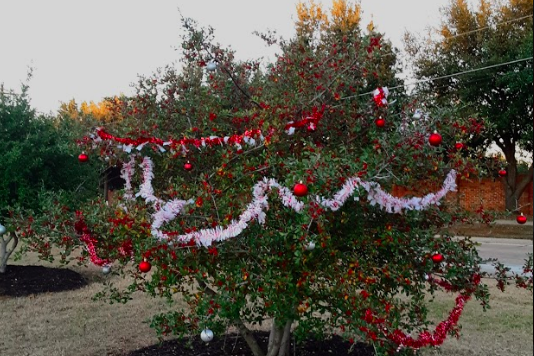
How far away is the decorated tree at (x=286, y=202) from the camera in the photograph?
2865 mm

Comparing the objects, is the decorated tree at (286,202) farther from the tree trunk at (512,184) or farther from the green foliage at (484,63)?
the tree trunk at (512,184)

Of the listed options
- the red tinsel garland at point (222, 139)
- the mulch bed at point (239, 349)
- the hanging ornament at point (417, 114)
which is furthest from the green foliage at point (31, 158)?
the hanging ornament at point (417, 114)

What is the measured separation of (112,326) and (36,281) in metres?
2.90

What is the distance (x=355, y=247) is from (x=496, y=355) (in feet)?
7.96

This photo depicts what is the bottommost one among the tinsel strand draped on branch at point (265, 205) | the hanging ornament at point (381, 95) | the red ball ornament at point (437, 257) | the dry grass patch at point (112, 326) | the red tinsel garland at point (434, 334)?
the dry grass patch at point (112, 326)

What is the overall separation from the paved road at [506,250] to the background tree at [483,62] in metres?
2.15

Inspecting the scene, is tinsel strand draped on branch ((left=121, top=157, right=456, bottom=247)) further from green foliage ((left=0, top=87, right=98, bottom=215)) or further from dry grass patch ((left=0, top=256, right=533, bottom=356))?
green foliage ((left=0, top=87, right=98, bottom=215))

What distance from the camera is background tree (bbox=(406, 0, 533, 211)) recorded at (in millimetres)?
15203

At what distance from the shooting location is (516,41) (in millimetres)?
15102

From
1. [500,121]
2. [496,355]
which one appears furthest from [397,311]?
[500,121]

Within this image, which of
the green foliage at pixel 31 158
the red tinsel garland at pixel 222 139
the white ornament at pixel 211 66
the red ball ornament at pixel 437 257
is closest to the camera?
the red ball ornament at pixel 437 257

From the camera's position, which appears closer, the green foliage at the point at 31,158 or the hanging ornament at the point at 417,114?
the hanging ornament at the point at 417,114

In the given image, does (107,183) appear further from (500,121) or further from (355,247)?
(500,121)

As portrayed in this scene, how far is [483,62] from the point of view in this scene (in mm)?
16109
